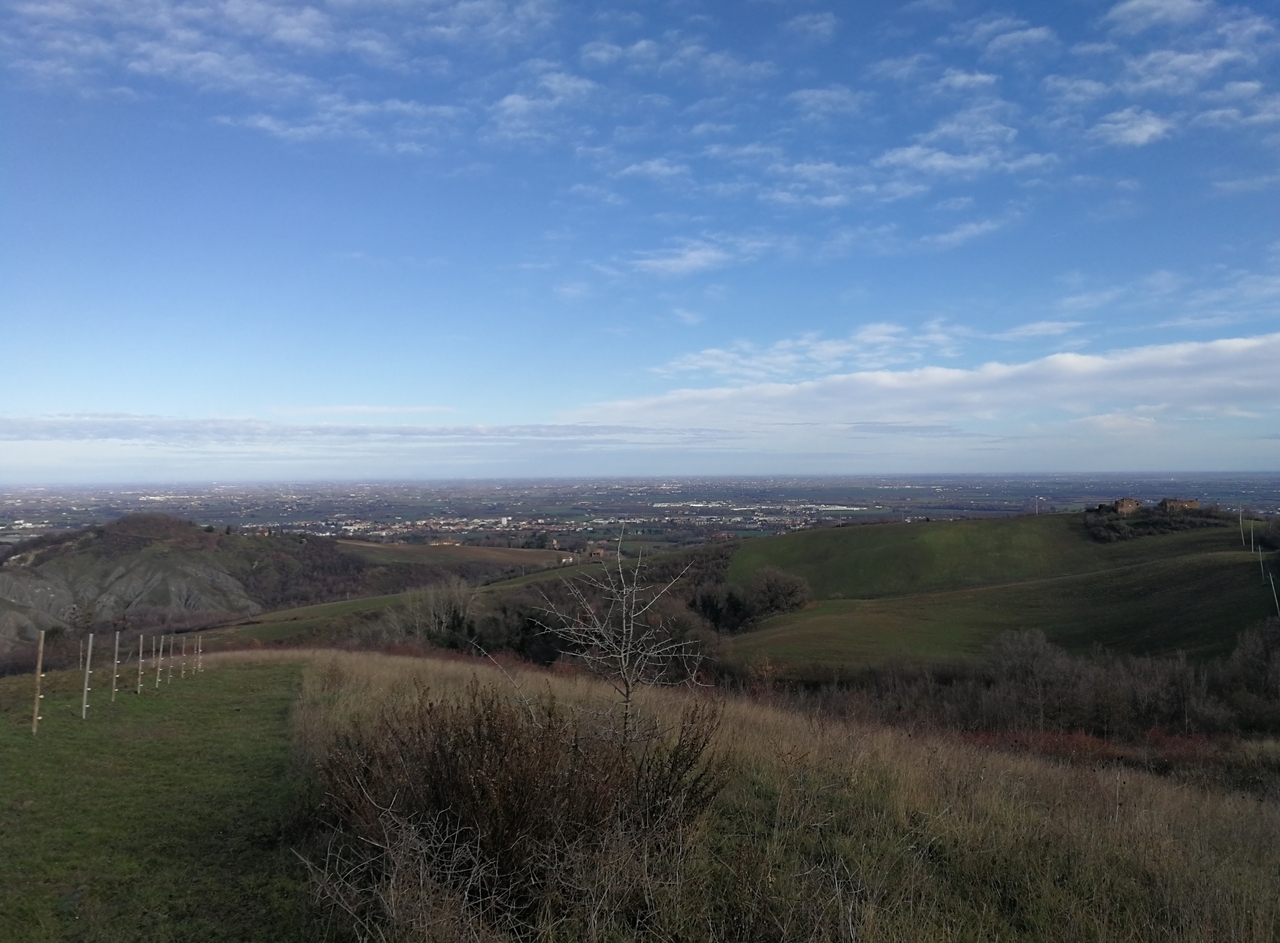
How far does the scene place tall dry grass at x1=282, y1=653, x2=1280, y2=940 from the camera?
3.84m

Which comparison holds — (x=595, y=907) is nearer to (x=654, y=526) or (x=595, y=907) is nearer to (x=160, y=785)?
(x=160, y=785)

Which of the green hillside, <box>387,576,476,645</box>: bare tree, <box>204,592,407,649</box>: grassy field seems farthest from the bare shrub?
<box>204,592,407,649</box>: grassy field

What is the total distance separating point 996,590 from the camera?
52.5 m

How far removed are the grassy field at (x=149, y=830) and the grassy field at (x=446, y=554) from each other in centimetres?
6011

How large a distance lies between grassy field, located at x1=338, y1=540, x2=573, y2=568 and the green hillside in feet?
69.8

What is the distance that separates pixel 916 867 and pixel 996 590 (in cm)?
5364

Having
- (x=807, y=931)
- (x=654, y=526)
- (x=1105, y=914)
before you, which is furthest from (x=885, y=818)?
(x=654, y=526)

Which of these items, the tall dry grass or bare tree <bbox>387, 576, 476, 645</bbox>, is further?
bare tree <bbox>387, 576, 476, 645</bbox>

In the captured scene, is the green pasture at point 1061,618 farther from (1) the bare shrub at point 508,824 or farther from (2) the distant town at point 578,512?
(1) the bare shrub at point 508,824

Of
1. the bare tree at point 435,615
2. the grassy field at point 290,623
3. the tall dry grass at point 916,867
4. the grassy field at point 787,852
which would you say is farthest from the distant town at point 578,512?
the tall dry grass at point 916,867

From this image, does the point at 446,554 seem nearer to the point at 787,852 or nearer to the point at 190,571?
the point at 190,571

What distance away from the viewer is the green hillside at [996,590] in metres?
36.5

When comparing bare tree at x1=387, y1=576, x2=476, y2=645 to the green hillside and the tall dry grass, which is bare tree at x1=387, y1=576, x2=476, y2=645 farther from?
the tall dry grass

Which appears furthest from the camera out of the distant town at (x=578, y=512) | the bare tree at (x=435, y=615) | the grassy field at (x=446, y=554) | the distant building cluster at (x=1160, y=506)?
the distant town at (x=578, y=512)
